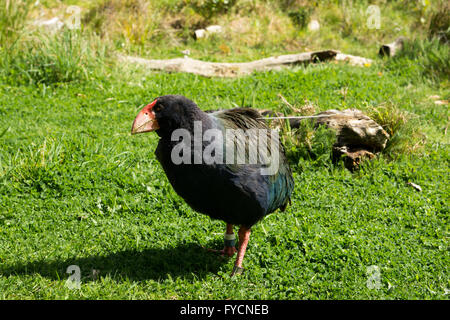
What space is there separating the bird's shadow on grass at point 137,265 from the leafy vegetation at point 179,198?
0.05ft

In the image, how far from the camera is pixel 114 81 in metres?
7.39

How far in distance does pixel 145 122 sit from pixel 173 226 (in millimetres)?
1435

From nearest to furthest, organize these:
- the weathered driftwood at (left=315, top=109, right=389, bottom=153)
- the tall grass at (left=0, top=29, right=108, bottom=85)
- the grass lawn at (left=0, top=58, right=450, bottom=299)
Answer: the grass lawn at (left=0, top=58, right=450, bottom=299) → the weathered driftwood at (left=315, top=109, right=389, bottom=153) → the tall grass at (left=0, top=29, right=108, bottom=85)

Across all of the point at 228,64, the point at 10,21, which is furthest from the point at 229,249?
the point at 10,21

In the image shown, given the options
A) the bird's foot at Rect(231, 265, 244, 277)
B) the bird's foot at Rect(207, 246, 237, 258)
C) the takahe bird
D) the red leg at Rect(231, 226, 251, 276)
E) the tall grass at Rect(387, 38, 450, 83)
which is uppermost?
the takahe bird

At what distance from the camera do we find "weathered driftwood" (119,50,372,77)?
812cm

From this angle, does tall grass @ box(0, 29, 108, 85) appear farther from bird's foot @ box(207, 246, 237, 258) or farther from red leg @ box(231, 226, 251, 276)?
red leg @ box(231, 226, 251, 276)

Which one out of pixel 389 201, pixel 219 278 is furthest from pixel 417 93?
pixel 219 278

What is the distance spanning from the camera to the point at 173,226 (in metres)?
4.27

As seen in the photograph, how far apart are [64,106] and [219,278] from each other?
13.5ft

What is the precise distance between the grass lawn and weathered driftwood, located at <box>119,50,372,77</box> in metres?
1.76

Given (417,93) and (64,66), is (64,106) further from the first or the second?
(417,93)

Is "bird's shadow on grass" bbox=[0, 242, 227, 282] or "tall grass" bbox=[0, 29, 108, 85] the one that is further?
"tall grass" bbox=[0, 29, 108, 85]

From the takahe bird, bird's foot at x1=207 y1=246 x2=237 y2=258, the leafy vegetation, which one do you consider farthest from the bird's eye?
bird's foot at x1=207 y1=246 x2=237 y2=258
